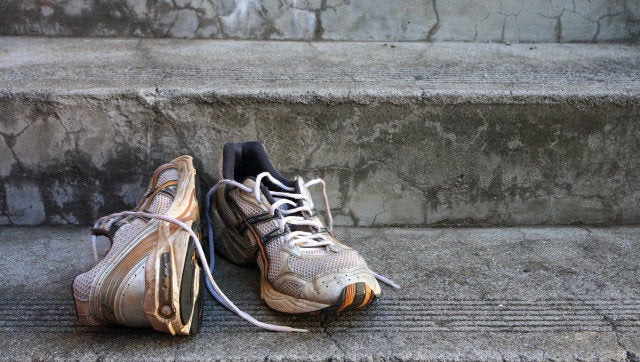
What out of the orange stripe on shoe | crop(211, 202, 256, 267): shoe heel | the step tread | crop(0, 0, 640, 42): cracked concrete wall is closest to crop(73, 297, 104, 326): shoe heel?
crop(211, 202, 256, 267): shoe heel

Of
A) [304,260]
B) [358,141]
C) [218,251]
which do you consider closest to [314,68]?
[358,141]

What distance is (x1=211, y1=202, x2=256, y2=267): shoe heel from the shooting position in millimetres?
1260

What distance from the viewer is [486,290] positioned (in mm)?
1204

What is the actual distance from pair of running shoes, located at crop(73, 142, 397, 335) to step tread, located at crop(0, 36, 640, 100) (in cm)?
28

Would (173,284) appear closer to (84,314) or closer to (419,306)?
(84,314)

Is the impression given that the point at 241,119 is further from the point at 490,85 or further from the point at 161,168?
the point at 490,85

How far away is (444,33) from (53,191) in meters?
1.39

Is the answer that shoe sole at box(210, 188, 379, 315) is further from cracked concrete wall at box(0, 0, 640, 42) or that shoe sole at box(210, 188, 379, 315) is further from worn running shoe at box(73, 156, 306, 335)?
cracked concrete wall at box(0, 0, 640, 42)

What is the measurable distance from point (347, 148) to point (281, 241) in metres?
0.40

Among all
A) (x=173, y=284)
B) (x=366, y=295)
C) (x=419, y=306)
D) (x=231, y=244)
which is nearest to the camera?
(x=173, y=284)

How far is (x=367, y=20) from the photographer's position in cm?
212

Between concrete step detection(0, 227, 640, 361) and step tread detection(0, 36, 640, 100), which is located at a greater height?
step tread detection(0, 36, 640, 100)

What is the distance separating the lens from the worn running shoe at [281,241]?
3.42ft

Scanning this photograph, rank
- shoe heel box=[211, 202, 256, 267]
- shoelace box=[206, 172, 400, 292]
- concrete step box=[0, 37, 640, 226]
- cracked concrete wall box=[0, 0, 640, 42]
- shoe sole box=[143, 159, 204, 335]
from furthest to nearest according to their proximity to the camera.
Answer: cracked concrete wall box=[0, 0, 640, 42]
concrete step box=[0, 37, 640, 226]
shoe heel box=[211, 202, 256, 267]
shoelace box=[206, 172, 400, 292]
shoe sole box=[143, 159, 204, 335]
